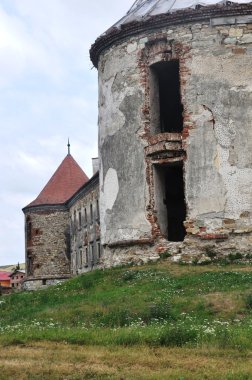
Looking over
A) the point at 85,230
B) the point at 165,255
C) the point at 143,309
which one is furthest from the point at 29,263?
the point at 143,309

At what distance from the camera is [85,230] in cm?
3859

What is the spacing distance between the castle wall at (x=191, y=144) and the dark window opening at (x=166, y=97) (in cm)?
27

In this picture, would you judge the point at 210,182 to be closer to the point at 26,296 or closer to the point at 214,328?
the point at 26,296

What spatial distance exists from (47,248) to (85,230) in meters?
4.75

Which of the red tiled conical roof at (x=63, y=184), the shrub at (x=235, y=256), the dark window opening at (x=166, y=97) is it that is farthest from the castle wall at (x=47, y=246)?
the shrub at (x=235, y=256)

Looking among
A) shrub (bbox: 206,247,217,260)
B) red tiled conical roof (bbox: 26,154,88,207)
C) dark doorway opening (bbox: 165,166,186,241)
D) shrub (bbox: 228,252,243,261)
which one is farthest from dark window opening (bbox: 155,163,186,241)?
red tiled conical roof (bbox: 26,154,88,207)

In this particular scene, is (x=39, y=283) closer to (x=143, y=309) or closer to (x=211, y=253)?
(x=211, y=253)

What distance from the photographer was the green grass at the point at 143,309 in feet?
29.1

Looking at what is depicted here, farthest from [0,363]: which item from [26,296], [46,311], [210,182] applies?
[210,182]

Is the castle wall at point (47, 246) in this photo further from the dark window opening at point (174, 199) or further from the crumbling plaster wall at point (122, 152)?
the crumbling plaster wall at point (122, 152)

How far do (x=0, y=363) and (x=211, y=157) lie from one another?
1054 centimetres

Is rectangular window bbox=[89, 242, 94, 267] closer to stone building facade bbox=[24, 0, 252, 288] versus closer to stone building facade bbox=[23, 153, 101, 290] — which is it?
stone building facade bbox=[23, 153, 101, 290]

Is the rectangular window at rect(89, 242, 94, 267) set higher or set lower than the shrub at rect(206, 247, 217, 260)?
higher

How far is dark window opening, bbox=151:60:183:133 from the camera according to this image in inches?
731
